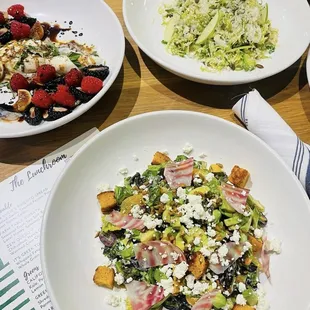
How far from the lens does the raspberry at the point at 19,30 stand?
6.34ft

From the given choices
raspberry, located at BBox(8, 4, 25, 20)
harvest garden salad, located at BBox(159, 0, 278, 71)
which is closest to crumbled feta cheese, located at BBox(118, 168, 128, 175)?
harvest garden salad, located at BBox(159, 0, 278, 71)

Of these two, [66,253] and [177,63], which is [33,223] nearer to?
[66,253]

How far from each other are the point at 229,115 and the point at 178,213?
0.58 metres

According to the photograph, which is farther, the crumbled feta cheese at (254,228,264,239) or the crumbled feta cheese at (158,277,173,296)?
the crumbled feta cheese at (254,228,264,239)

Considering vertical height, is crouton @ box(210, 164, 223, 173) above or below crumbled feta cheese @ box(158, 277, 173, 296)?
above

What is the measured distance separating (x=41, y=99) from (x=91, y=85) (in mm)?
188

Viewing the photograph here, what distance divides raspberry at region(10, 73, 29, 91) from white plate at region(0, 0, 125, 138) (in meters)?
0.17

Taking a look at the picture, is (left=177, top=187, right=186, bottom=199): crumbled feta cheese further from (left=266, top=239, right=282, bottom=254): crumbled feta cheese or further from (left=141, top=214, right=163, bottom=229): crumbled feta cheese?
(left=266, top=239, right=282, bottom=254): crumbled feta cheese

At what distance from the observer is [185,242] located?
1.37 meters

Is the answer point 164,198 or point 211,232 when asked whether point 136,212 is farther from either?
point 211,232

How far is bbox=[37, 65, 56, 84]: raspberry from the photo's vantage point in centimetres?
179

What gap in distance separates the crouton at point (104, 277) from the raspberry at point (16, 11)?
3.92 ft

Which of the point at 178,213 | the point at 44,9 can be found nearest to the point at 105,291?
the point at 178,213

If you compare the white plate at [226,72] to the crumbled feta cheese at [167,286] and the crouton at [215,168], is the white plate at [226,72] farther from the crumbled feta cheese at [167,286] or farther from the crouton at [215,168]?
the crumbled feta cheese at [167,286]
